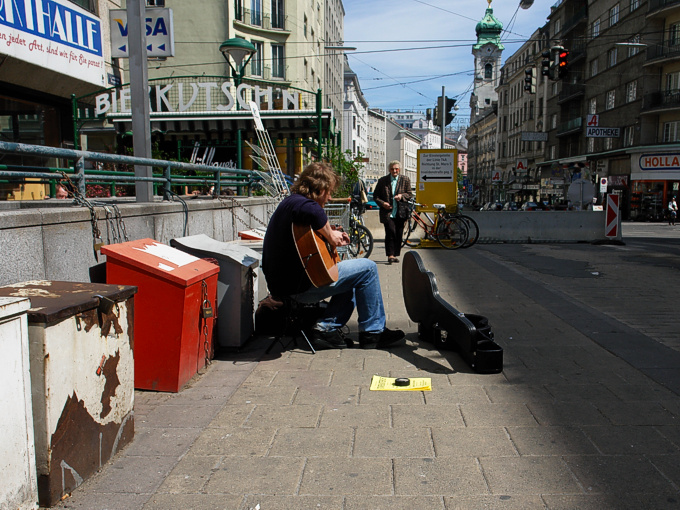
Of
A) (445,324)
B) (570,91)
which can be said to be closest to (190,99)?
(445,324)

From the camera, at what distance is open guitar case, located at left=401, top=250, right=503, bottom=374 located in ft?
13.6

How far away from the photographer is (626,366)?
4.31m

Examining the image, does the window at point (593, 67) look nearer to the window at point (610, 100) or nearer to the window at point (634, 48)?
the window at point (610, 100)

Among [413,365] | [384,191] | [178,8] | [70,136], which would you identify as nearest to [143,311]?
[413,365]

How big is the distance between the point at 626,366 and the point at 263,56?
34308 millimetres

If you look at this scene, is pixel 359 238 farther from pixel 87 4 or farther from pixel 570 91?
pixel 570 91

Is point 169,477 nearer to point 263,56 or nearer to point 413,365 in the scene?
point 413,365

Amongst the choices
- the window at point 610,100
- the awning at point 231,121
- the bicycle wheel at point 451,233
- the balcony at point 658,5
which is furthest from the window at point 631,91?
the bicycle wheel at point 451,233

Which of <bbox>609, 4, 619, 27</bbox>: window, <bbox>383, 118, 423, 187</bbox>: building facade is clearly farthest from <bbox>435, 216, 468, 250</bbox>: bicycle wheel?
<bbox>383, 118, 423, 187</bbox>: building facade

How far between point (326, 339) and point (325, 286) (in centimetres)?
55

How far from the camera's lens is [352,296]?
16.1 ft

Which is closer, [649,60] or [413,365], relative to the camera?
[413,365]

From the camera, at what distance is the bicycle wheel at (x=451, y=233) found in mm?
12812

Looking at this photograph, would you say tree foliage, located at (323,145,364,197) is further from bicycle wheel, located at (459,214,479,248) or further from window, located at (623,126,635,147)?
window, located at (623,126,635,147)
